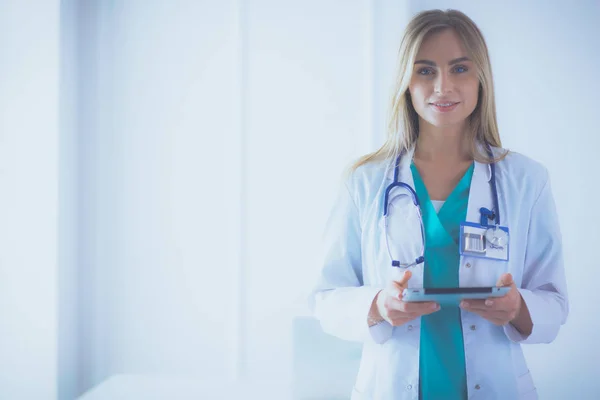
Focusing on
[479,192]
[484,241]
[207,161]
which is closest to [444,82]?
[479,192]

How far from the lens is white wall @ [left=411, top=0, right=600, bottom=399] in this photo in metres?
2.29

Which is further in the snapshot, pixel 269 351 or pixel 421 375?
pixel 269 351

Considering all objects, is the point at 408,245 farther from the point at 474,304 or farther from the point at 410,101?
the point at 410,101

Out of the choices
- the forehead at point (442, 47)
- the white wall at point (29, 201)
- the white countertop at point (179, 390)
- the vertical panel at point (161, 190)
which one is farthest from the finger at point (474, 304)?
the white wall at point (29, 201)

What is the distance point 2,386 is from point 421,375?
91.9 inches

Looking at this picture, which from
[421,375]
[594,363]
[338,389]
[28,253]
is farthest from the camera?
[28,253]

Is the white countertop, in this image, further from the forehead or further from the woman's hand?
the forehead

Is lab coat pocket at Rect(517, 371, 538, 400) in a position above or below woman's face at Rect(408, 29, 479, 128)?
below

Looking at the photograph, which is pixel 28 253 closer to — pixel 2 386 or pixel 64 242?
pixel 64 242

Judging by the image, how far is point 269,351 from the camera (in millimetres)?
2617

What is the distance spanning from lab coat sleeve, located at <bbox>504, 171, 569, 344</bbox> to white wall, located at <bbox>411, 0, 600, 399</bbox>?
51.1 inches

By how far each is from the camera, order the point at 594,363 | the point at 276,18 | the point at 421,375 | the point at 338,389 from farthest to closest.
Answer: the point at 276,18 → the point at 594,363 → the point at 338,389 → the point at 421,375

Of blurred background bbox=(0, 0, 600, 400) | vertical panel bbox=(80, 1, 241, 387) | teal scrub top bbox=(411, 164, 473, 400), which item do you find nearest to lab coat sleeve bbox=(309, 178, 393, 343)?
teal scrub top bbox=(411, 164, 473, 400)

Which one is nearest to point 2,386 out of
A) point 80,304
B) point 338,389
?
point 80,304
